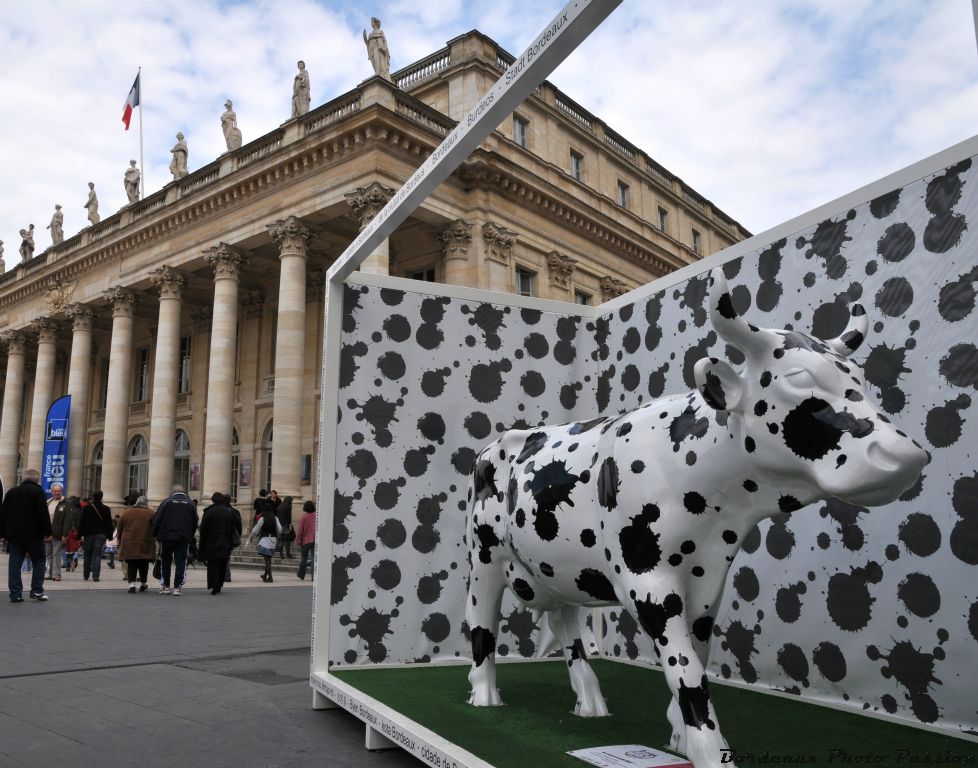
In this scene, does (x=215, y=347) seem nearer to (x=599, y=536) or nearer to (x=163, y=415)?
(x=163, y=415)

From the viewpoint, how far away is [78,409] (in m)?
33.3

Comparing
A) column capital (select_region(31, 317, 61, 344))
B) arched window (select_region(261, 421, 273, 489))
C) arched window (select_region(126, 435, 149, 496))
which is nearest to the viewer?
arched window (select_region(261, 421, 273, 489))

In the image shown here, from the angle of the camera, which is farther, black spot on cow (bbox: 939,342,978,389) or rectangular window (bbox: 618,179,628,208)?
rectangular window (bbox: 618,179,628,208)

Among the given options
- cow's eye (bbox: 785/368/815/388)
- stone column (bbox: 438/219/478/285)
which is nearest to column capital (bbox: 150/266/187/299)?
stone column (bbox: 438/219/478/285)

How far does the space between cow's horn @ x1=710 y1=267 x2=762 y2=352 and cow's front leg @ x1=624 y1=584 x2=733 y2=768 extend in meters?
1.00

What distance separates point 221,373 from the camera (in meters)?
26.9

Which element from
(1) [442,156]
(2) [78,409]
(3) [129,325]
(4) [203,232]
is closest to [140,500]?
(1) [442,156]

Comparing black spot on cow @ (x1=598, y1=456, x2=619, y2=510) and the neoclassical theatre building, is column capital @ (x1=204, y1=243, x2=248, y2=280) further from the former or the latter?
black spot on cow @ (x1=598, y1=456, x2=619, y2=510)

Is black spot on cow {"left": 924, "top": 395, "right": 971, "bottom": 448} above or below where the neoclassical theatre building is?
below

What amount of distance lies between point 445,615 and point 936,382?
3.59 m

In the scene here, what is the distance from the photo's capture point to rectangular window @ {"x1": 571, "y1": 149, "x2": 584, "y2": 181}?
102ft

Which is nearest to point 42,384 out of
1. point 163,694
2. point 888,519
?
point 163,694

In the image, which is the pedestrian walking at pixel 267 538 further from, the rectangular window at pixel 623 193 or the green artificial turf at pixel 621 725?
the rectangular window at pixel 623 193

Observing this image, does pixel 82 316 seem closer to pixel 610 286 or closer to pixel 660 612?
pixel 610 286
